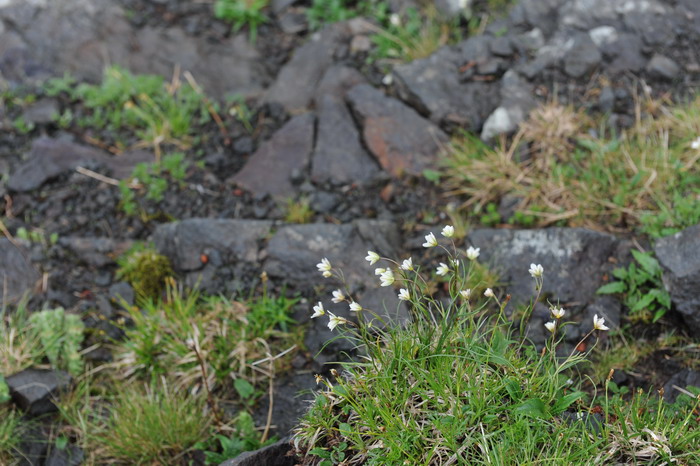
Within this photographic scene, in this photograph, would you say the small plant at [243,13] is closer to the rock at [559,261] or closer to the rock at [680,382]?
the rock at [559,261]

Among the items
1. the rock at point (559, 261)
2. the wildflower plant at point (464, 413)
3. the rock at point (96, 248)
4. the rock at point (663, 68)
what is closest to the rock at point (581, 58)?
the rock at point (663, 68)

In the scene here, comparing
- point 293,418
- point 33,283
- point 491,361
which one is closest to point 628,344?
point 491,361

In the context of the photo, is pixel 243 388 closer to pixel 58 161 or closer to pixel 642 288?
pixel 642 288

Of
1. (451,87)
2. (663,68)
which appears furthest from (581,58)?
(451,87)

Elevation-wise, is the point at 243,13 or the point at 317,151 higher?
the point at 243,13

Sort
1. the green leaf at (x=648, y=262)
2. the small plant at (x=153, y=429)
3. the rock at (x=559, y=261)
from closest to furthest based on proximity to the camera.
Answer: the small plant at (x=153, y=429)
the green leaf at (x=648, y=262)
the rock at (x=559, y=261)

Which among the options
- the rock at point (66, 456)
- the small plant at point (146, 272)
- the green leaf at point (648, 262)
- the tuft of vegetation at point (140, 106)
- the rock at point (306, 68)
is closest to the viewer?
the rock at point (66, 456)

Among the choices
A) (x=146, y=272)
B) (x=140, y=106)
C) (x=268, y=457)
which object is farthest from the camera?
(x=140, y=106)

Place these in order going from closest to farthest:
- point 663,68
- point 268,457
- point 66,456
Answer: point 268,457, point 66,456, point 663,68
